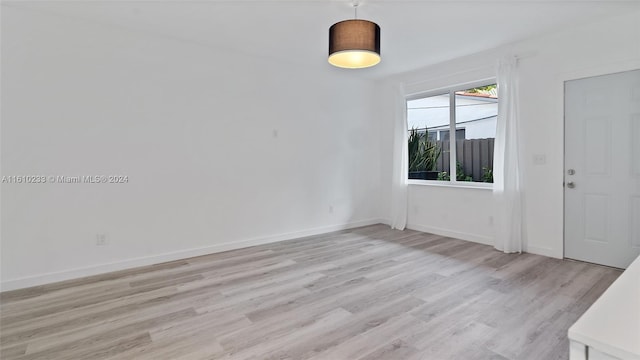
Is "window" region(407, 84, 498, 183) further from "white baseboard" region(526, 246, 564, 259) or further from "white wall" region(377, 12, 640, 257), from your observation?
"white baseboard" region(526, 246, 564, 259)

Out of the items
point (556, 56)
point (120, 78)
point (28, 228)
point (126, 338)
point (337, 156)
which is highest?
point (556, 56)

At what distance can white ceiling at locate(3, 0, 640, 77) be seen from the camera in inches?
117

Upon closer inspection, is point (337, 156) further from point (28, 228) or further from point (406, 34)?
point (28, 228)

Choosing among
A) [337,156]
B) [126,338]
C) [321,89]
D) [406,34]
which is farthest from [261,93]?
[126,338]

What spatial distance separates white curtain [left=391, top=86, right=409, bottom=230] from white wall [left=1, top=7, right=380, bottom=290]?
116 cm

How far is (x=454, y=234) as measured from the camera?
485 centimetres

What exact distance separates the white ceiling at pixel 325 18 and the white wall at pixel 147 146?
0.30m

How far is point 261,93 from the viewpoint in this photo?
4.48 m

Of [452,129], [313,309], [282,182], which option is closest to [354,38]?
[313,309]

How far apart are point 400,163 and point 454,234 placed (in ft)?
4.76

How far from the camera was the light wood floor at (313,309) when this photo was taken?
2025mm

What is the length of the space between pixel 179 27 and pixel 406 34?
2.58 metres

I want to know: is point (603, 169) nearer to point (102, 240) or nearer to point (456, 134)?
point (456, 134)

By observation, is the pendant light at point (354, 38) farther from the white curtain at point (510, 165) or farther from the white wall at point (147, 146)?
the white curtain at point (510, 165)
